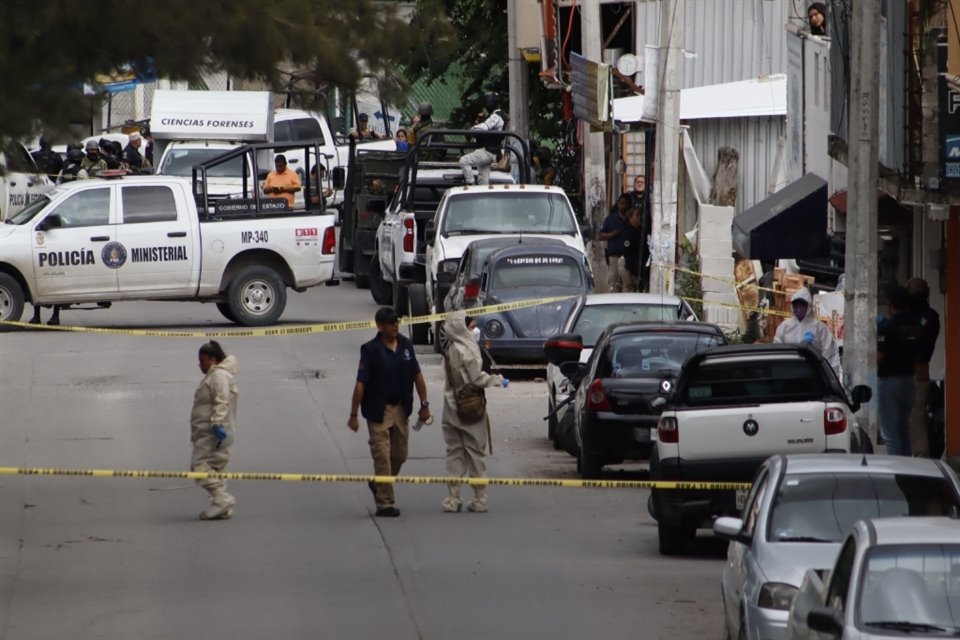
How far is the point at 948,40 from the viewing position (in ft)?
48.2

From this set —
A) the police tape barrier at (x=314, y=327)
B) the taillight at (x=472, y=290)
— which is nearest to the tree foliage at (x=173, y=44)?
the police tape barrier at (x=314, y=327)

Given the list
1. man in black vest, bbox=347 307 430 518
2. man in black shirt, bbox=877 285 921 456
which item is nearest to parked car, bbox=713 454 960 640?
man in black vest, bbox=347 307 430 518

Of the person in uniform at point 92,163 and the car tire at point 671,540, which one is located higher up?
the person in uniform at point 92,163

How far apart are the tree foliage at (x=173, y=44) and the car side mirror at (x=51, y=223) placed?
16.0m

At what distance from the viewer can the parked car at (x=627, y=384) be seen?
599 inches

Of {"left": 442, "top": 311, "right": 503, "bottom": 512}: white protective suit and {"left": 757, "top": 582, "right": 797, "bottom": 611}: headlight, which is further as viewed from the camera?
{"left": 442, "top": 311, "right": 503, "bottom": 512}: white protective suit

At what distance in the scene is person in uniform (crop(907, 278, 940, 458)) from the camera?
51.7 feet

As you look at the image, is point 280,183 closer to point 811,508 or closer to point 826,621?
point 811,508

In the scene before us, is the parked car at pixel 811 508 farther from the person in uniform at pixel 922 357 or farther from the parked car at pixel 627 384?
the person in uniform at pixel 922 357

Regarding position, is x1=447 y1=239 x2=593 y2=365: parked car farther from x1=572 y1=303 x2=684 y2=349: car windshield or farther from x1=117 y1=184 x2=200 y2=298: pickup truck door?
x1=117 y1=184 x2=200 y2=298: pickup truck door

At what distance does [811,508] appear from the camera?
30.8ft

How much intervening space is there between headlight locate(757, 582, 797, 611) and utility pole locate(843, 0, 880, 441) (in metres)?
6.72

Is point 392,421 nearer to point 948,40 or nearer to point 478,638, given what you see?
point 478,638

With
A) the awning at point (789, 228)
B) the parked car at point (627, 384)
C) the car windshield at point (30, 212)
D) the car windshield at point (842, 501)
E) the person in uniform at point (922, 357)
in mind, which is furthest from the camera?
the car windshield at point (30, 212)
